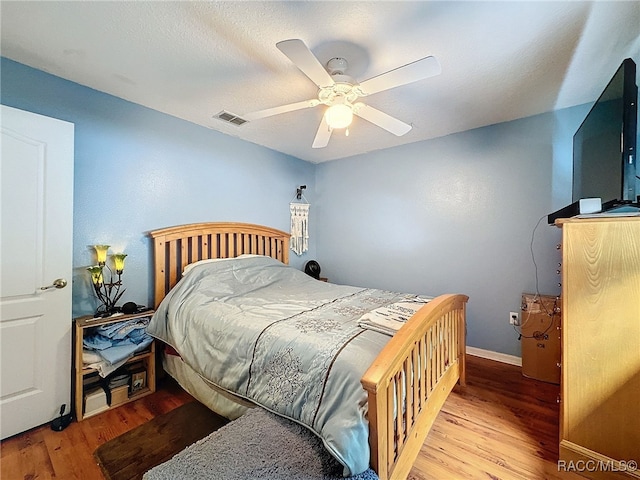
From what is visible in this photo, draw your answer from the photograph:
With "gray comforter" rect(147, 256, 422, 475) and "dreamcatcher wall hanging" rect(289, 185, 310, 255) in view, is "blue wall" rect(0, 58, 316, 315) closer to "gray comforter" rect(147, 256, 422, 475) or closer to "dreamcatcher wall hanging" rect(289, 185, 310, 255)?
"gray comforter" rect(147, 256, 422, 475)

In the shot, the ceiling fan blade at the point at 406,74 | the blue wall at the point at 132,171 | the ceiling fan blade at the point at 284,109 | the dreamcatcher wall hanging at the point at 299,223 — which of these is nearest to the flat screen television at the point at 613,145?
the ceiling fan blade at the point at 406,74

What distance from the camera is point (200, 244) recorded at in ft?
9.48

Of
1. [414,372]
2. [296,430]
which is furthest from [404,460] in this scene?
[296,430]

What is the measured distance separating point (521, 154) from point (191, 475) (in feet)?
11.3

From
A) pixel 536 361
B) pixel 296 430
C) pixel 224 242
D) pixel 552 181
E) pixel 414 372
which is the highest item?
pixel 552 181

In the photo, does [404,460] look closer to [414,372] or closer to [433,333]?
[414,372]

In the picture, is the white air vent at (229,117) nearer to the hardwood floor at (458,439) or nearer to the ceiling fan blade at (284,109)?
the ceiling fan blade at (284,109)

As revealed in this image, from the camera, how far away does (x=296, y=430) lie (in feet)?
4.20

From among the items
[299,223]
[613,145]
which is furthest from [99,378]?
[613,145]

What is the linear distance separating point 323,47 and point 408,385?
197 centimetres

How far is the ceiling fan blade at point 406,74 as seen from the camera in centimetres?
136

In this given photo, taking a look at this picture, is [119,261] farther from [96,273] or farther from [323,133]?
[323,133]

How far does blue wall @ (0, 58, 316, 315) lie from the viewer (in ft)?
6.76

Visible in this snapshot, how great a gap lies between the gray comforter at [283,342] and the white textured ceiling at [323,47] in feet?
5.31
